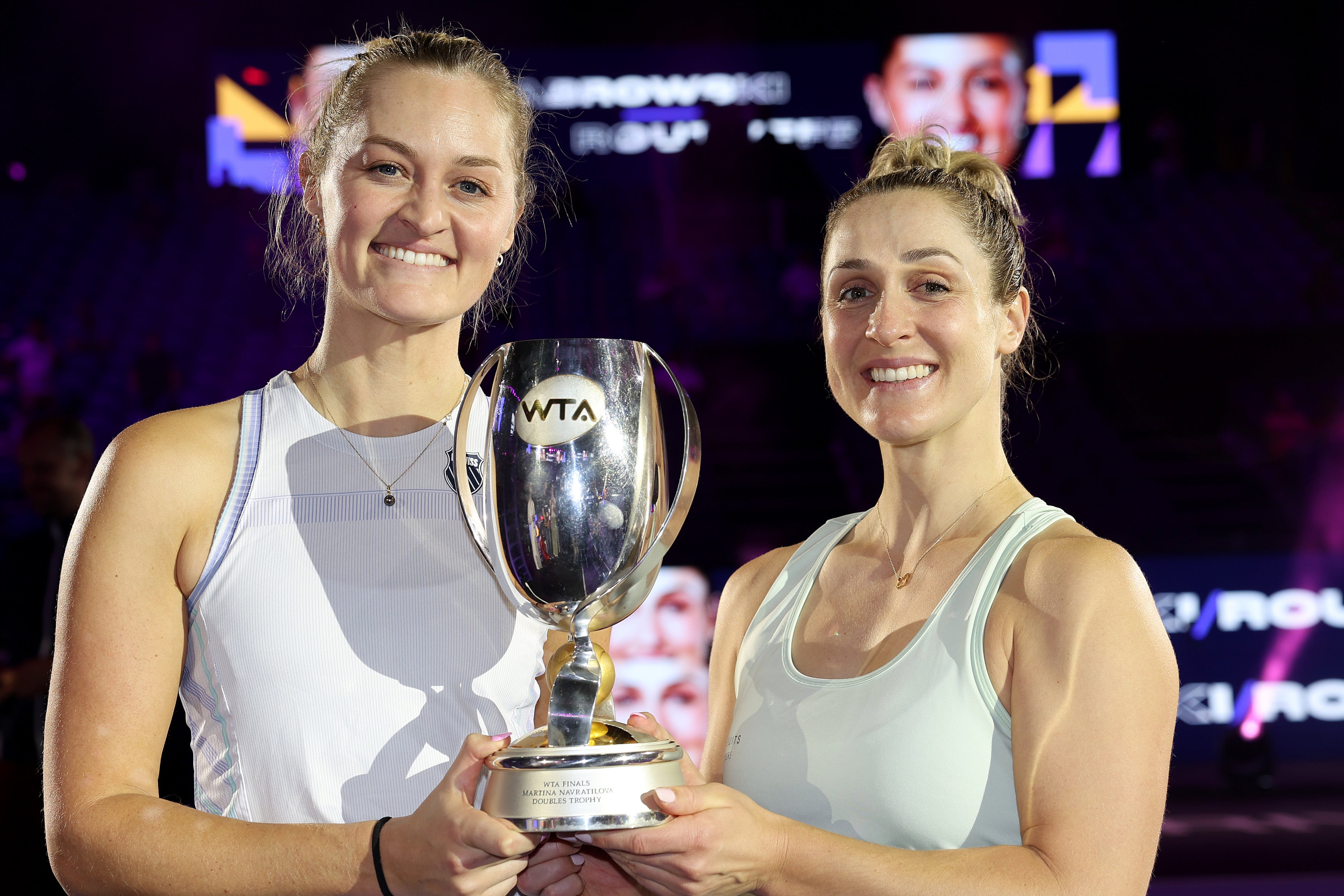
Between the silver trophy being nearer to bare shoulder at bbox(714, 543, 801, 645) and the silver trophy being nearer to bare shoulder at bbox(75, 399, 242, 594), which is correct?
bare shoulder at bbox(75, 399, 242, 594)

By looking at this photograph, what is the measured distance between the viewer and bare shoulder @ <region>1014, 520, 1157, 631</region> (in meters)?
1.19

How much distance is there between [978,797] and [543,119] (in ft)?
27.2

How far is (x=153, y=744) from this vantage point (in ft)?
3.76

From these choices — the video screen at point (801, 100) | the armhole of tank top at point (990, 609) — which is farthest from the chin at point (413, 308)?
the video screen at point (801, 100)

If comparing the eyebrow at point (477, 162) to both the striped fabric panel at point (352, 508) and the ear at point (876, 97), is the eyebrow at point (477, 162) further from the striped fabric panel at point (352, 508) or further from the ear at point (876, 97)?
the ear at point (876, 97)

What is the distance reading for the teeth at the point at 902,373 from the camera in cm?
137

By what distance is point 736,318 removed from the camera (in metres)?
9.66

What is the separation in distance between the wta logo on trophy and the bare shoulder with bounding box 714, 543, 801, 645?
50 cm

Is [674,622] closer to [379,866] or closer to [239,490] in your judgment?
[239,490]

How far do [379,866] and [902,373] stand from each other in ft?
2.47

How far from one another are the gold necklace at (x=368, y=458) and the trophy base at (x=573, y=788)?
354mm

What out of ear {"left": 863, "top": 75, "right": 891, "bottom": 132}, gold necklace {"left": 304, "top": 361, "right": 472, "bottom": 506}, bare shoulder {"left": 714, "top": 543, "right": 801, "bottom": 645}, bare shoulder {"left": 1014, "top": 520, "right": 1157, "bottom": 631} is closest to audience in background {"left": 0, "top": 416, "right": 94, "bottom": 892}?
gold necklace {"left": 304, "top": 361, "right": 472, "bottom": 506}

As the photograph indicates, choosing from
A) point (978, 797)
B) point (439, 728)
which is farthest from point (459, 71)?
point (978, 797)

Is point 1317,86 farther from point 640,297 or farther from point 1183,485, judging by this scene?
point 640,297
